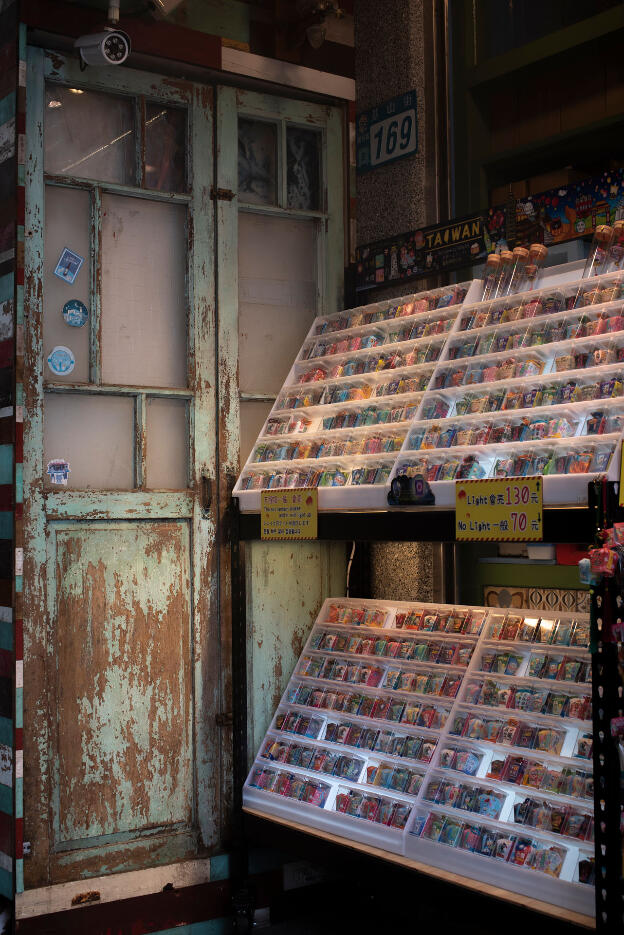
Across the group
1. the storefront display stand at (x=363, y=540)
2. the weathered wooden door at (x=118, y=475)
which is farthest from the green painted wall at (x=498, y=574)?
the weathered wooden door at (x=118, y=475)

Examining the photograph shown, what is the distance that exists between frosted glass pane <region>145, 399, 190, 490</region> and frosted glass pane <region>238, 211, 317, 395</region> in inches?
14.2

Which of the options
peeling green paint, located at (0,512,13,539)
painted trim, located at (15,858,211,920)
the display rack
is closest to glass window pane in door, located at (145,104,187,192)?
the display rack

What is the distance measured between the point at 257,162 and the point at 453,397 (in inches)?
68.1

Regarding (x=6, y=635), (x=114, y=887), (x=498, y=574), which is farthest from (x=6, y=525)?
(x=498, y=574)

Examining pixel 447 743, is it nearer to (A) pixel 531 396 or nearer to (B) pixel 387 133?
(A) pixel 531 396

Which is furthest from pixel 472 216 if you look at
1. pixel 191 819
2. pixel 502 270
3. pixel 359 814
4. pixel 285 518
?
pixel 191 819

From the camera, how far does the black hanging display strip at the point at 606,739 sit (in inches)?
100

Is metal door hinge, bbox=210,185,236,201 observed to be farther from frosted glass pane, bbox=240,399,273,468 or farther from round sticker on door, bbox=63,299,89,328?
frosted glass pane, bbox=240,399,273,468

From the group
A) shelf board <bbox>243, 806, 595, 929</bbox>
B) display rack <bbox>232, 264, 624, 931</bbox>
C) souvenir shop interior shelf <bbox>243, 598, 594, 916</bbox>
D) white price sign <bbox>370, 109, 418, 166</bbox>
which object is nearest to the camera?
shelf board <bbox>243, 806, 595, 929</bbox>

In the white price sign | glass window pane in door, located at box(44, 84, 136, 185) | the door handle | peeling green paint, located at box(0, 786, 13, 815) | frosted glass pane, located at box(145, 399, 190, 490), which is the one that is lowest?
peeling green paint, located at box(0, 786, 13, 815)

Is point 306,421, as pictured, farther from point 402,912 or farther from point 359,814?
point 402,912

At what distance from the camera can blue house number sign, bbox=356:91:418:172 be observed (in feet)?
15.1

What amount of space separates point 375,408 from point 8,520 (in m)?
1.47

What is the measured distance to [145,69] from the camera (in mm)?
4234
